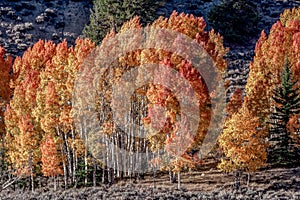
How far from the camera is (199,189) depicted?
129ft

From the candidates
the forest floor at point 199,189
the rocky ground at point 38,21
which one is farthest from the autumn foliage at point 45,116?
the rocky ground at point 38,21

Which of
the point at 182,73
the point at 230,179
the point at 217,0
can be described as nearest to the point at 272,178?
the point at 230,179

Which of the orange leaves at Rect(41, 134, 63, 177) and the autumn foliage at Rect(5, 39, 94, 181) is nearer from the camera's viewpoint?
the orange leaves at Rect(41, 134, 63, 177)

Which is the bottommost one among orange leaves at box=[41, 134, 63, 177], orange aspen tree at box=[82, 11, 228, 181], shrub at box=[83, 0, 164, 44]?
orange leaves at box=[41, 134, 63, 177]

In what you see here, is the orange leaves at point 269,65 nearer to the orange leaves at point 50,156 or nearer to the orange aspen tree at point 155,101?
the orange aspen tree at point 155,101

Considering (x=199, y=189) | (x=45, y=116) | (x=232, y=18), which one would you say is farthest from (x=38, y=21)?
(x=199, y=189)

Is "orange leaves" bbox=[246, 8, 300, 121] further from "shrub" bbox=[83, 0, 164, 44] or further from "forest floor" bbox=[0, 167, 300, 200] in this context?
"shrub" bbox=[83, 0, 164, 44]

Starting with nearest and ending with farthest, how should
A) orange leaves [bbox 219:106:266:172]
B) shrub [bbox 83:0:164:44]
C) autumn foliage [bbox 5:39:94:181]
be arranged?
orange leaves [bbox 219:106:266:172], autumn foliage [bbox 5:39:94:181], shrub [bbox 83:0:164:44]

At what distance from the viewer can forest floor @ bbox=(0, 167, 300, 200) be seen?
35.9m

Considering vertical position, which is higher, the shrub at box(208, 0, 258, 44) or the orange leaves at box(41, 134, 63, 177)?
the shrub at box(208, 0, 258, 44)

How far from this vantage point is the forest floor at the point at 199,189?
35.9m

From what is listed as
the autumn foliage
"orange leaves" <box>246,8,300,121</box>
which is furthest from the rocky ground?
"orange leaves" <box>246,8,300,121</box>

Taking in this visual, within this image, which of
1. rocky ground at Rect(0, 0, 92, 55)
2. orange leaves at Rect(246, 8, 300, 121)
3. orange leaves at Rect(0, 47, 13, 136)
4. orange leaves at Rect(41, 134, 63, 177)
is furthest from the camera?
rocky ground at Rect(0, 0, 92, 55)

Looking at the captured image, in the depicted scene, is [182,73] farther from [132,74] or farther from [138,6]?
[138,6]
